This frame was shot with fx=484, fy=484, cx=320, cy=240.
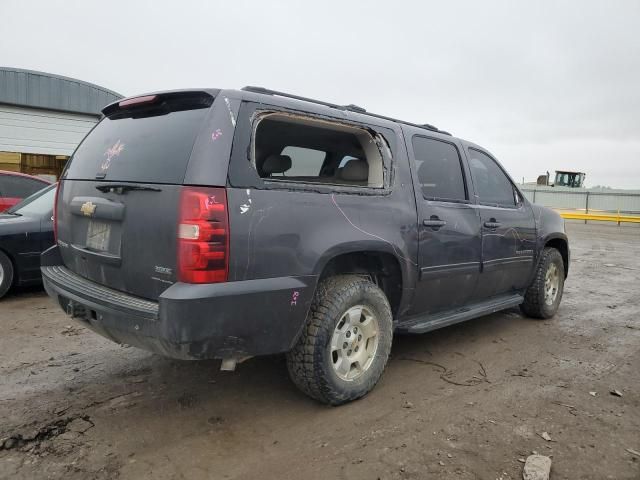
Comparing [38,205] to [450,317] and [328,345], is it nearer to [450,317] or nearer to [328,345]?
[328,345]

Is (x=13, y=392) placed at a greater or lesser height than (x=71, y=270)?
lesser

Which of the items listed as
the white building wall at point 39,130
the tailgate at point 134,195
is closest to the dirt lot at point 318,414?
the tailgate at point 134,195

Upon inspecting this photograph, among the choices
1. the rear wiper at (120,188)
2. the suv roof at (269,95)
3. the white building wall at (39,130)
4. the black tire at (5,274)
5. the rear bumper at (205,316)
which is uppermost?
the white building wall at (39,130)

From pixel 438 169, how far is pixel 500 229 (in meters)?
0.93

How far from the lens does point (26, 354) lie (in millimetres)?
3961

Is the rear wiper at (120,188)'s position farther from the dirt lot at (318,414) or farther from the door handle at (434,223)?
the door handle at (434,223)

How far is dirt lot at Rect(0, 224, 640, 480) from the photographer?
2.45 metres

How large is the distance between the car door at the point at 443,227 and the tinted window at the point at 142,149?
5.78 feet

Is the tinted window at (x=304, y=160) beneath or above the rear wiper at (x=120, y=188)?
above

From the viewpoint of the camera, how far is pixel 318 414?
3.01 meters

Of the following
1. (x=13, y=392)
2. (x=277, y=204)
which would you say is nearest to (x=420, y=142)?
(x=277, y=204)

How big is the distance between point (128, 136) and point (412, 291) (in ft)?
7.16

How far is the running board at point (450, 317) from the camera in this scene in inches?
142

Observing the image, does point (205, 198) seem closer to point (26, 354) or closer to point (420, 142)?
point (420, 142)
